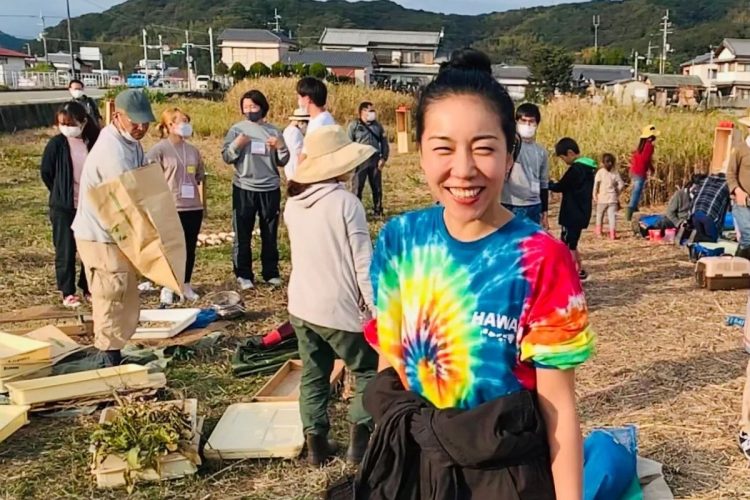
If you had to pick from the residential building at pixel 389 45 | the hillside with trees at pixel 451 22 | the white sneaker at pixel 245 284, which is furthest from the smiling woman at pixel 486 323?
the hillside with trees at pixel 451 22

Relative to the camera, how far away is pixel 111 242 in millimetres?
4012

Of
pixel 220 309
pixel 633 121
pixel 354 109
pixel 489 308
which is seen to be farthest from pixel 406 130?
pixel 489 308

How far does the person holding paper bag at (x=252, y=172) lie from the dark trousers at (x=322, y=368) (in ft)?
9.99

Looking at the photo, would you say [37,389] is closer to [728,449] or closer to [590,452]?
[590,452]

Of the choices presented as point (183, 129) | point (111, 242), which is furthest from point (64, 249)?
point (111, 242)

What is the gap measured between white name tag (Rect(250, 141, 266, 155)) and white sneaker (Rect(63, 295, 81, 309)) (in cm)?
187

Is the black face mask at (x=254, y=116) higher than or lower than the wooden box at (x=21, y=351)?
higher

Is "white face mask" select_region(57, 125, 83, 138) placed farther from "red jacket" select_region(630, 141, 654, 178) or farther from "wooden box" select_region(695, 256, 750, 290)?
"red jacket" select_region(630, 141, 654, 178)

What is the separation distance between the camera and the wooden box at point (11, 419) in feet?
11.6

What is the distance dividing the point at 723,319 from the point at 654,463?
2883mm

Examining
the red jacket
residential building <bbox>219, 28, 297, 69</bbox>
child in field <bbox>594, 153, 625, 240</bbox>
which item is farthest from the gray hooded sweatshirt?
residential building <bbox>219, 28, 297, 69</bbox>

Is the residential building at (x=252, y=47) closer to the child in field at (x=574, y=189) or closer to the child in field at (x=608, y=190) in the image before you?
the child in field at (x=608, y=190)

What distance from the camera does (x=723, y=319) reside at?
5746mm

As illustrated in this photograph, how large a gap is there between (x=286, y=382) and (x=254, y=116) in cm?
271
